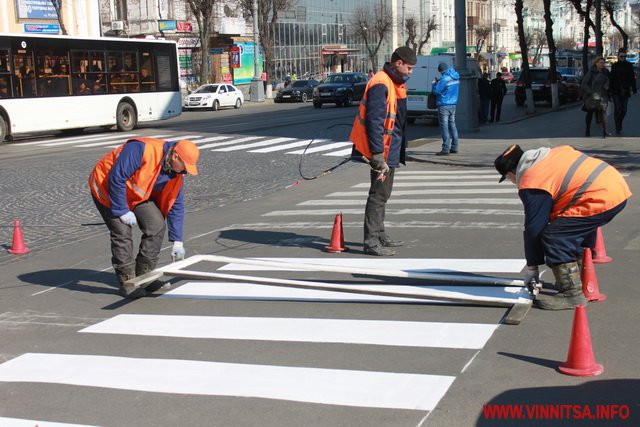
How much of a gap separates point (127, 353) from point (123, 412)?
1152 mm

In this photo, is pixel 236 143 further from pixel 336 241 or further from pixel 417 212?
pixel 336 241

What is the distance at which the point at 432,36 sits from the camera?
98.9 meters

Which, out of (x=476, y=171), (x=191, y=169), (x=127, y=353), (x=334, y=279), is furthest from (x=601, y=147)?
(x=127, y=353)

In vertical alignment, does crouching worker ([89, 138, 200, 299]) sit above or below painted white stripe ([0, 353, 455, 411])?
above

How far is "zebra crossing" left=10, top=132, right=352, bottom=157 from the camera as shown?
21234 mm

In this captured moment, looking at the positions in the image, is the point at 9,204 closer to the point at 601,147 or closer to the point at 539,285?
the point at 539,285

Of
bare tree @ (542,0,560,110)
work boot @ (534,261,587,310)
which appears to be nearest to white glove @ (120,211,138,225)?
work boot @ (534,261,587,310)

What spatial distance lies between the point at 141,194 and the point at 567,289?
3614 millimetres

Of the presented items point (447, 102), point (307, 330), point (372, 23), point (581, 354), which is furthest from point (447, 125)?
point (372, 23)

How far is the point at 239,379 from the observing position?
5234mm

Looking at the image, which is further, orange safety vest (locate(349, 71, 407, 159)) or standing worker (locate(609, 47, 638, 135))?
standing worker (locate(609, 47, 638, 135))

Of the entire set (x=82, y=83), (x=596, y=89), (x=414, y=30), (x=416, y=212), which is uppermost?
(x=414, y=30)

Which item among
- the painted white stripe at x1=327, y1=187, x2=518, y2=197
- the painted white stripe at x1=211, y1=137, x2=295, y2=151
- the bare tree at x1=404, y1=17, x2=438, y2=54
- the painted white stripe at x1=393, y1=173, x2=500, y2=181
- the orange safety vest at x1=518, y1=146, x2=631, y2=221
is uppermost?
the bare tree at x1=404, y1=17, x2=438, y2=54

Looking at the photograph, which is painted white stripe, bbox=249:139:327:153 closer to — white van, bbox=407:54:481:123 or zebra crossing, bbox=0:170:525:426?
white van, bbox=407:54:481:123
